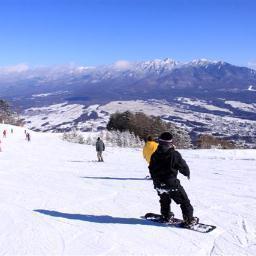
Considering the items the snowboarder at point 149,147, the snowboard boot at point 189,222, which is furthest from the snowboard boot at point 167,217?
the snowboarder at point 149,147

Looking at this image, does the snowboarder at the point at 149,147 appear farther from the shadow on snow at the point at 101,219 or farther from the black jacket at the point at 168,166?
the black jacket at the point at 168,166

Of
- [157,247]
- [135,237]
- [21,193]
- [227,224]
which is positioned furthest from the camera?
[21,193]

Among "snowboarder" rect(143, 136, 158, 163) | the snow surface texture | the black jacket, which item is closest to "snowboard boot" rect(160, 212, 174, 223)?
the snow surface texture

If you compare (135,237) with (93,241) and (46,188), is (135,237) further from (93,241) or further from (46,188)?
(46,188)

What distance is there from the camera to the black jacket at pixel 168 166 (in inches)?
312

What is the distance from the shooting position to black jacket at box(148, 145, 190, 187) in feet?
26.0

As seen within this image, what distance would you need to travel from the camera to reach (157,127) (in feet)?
280

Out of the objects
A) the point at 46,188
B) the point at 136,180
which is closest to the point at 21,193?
the point at 46,188

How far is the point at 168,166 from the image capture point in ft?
26.2

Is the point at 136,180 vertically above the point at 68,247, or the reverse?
the point at 68,247

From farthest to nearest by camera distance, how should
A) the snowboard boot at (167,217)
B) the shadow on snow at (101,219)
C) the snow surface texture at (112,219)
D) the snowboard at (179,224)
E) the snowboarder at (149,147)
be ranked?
1. the snowboarder at (149,147)
2. the shadow on snow at (101,219)
3. the snowboard boot at (167,217)
4. the snowboard at (179,224)
5. the snow surface texture at (112,219)

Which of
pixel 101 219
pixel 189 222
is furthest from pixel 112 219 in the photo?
pixel 189 222

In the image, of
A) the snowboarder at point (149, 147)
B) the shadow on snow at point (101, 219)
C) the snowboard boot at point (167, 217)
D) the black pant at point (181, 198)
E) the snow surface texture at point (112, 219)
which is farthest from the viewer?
the snowboarder at point (149, 147)

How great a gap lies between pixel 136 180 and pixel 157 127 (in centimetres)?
6888
